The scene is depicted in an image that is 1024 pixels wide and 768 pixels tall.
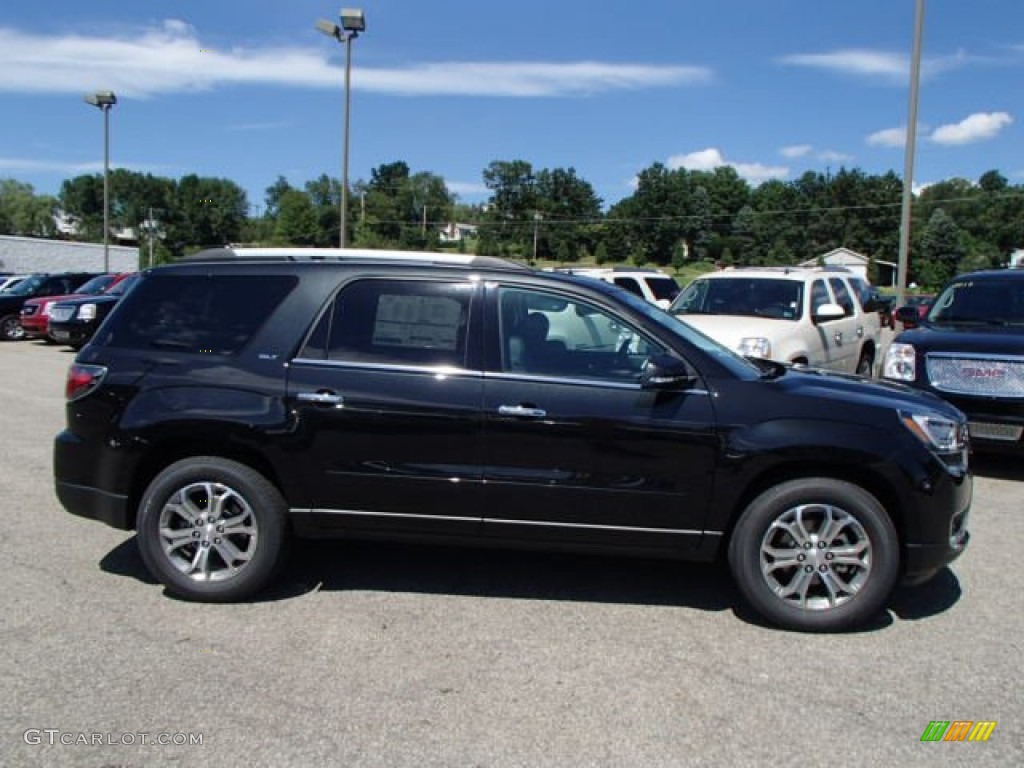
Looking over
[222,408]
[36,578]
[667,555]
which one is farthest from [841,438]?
[36,578]

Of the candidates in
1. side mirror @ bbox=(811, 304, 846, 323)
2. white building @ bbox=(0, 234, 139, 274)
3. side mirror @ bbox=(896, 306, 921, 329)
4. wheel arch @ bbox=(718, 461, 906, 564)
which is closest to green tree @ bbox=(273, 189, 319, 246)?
white building @ bbox=(0, 234, 139, 274)

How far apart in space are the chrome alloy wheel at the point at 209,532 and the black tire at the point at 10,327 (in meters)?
19.5

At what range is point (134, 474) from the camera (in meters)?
4.80

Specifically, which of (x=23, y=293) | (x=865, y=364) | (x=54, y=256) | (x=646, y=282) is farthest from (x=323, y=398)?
(x=54, y=256)

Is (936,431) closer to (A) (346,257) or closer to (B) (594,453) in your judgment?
(B) (594,453)

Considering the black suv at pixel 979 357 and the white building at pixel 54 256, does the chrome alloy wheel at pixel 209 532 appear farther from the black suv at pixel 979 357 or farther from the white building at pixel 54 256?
the white building at pixel 54 256

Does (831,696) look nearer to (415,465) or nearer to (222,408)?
(415,465)

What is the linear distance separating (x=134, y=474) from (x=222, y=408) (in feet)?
2.13

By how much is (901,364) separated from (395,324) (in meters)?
5.52

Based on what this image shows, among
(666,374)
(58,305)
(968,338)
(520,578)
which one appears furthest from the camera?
(58,305)

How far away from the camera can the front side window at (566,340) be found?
4582 mm

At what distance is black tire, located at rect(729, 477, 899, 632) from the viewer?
439 cm

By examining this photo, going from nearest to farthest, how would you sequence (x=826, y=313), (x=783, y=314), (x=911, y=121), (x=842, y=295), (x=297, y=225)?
(x=826, y=313) → (x=783, y=314) → (x=842, y=295) → (x=911, y=121) → (x=297, y=225)

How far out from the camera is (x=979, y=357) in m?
7.72
